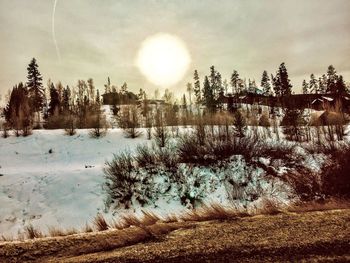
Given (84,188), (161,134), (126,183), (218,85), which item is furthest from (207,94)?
(84,188)

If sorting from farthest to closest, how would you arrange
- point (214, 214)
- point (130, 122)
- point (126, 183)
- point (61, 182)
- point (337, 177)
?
point (130, 122)
point (61, 182)
point (126, 183)
point (337, 177)
point (214, 214)

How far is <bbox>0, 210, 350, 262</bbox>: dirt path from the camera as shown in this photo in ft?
10.4

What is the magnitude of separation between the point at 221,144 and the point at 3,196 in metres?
13.0

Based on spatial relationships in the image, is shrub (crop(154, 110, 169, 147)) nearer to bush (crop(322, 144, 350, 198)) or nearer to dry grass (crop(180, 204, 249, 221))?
bush (crop(322, 144, 350, 198))

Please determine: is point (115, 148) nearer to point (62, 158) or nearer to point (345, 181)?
point (62, 158)

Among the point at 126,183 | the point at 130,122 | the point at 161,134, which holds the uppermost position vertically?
the point at 130,122

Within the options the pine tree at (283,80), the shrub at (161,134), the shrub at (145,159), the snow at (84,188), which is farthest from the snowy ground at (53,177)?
the pine tree at (283,80)

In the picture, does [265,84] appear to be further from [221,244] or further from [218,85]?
[221,244]

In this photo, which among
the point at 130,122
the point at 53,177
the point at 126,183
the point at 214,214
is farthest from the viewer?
the point at 130,122

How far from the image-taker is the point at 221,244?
3.49 metres

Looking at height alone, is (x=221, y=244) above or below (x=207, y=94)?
below

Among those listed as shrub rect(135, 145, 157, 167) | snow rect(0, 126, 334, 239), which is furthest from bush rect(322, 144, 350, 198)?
shrub rect(135, 145, 157, 167)

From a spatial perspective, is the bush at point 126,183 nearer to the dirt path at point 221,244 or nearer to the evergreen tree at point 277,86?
the dirt path at point 221,244

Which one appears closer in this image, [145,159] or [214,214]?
[214,214]
